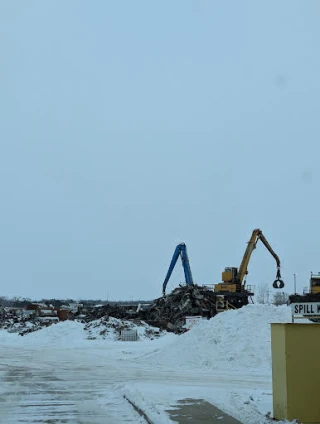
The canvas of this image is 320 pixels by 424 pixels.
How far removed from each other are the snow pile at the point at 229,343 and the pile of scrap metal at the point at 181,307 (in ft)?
62.1

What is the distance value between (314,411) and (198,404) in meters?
2.99

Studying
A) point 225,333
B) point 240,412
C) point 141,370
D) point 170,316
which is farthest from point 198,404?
point 170,316

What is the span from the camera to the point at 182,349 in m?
22.8

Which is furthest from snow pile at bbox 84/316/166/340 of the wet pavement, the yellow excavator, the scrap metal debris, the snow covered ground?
the wet pavement

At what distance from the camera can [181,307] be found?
47344 millimetres

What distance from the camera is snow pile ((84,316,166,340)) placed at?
4016 centimetres

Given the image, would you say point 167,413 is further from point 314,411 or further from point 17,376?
point 17,376

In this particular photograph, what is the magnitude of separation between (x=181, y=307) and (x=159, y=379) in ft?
102

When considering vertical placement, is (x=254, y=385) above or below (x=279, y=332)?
below

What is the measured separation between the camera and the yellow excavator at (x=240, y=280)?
4750cm

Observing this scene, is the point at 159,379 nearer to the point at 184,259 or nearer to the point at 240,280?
the point at 240,280

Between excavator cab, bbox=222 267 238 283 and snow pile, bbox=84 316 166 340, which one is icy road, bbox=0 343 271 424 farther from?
excavator cab, bbox=222 267 238 283

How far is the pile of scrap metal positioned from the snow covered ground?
17.9 m

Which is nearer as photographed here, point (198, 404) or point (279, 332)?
point (279, 332)
